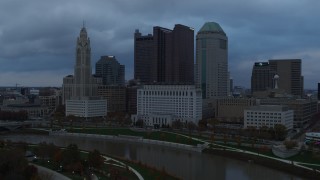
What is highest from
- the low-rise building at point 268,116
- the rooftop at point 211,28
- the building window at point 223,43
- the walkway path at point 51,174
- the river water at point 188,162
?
the rooftop at point 211,28

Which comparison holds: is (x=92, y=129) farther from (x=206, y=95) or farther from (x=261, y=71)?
(x=261, y=71)

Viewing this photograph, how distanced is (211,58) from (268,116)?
3588 centimetres

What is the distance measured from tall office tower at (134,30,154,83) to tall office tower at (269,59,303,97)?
24.7 m

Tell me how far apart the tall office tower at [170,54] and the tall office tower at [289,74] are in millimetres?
16917

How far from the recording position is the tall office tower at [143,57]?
84.7 meters

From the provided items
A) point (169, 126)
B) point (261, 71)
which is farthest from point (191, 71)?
point (169, 126)

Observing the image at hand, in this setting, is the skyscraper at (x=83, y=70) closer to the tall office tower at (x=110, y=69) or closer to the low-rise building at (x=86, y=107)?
the low-rise building at (x=86, y=107)

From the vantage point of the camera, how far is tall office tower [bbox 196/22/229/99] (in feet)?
252

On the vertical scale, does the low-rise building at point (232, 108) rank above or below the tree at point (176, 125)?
above

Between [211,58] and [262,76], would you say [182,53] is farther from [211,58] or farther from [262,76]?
[262,76]

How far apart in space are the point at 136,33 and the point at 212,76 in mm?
20387

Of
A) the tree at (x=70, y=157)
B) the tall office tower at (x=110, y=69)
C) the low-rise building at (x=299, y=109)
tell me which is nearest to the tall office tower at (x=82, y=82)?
the tall office tower at (x=110, y=69)

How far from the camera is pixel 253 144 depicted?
32156 mm

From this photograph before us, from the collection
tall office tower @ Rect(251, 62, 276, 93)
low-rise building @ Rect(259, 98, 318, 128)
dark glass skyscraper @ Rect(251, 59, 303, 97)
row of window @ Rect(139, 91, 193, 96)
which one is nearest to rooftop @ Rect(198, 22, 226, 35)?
tall office tower @ Rect(251, 62, 276, 93)
